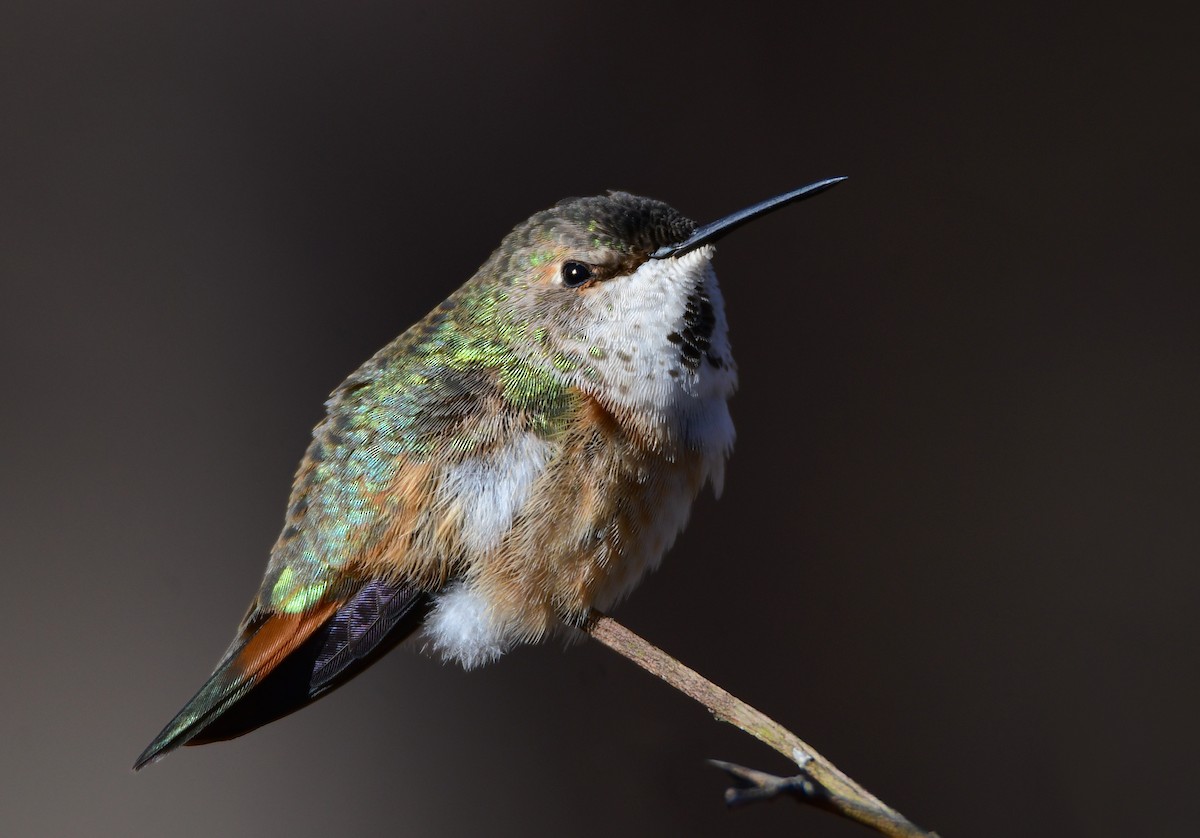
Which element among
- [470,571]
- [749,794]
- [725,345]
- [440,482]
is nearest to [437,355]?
[440,482]

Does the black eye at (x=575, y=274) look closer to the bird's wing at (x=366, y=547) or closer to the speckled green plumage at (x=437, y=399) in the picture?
the speckled green plumage at (x=437, y=399)

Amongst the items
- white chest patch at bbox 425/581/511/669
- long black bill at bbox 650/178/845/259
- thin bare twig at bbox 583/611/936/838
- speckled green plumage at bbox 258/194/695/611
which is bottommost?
white chest patch at bbox 425/581/511/669

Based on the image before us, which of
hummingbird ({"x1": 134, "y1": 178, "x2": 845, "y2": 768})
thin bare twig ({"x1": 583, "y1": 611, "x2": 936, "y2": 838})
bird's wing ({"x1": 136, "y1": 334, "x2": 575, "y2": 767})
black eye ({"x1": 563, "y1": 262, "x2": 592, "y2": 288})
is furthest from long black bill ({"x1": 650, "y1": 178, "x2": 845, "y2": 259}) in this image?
thin bare twig ({"x1": 583, "y1": 611, "x2": 936, "y2": 838})

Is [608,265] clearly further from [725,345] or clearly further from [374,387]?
[374,387]

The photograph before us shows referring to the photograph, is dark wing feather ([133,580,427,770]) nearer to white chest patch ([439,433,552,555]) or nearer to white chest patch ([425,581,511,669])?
white chest patch ([425,581,511,669])

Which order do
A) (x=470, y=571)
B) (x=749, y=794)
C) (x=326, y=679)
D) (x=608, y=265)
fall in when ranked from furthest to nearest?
(x=608, y=265) → (x=470, y=571) → (x=326, y=679) → (x=749, y=794)

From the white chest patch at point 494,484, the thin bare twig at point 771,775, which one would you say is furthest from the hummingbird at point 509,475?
the thin bare twig at point 771,775

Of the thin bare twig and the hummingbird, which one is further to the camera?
the hummingbird

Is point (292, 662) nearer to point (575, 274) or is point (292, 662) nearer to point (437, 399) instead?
point (437, 399)
